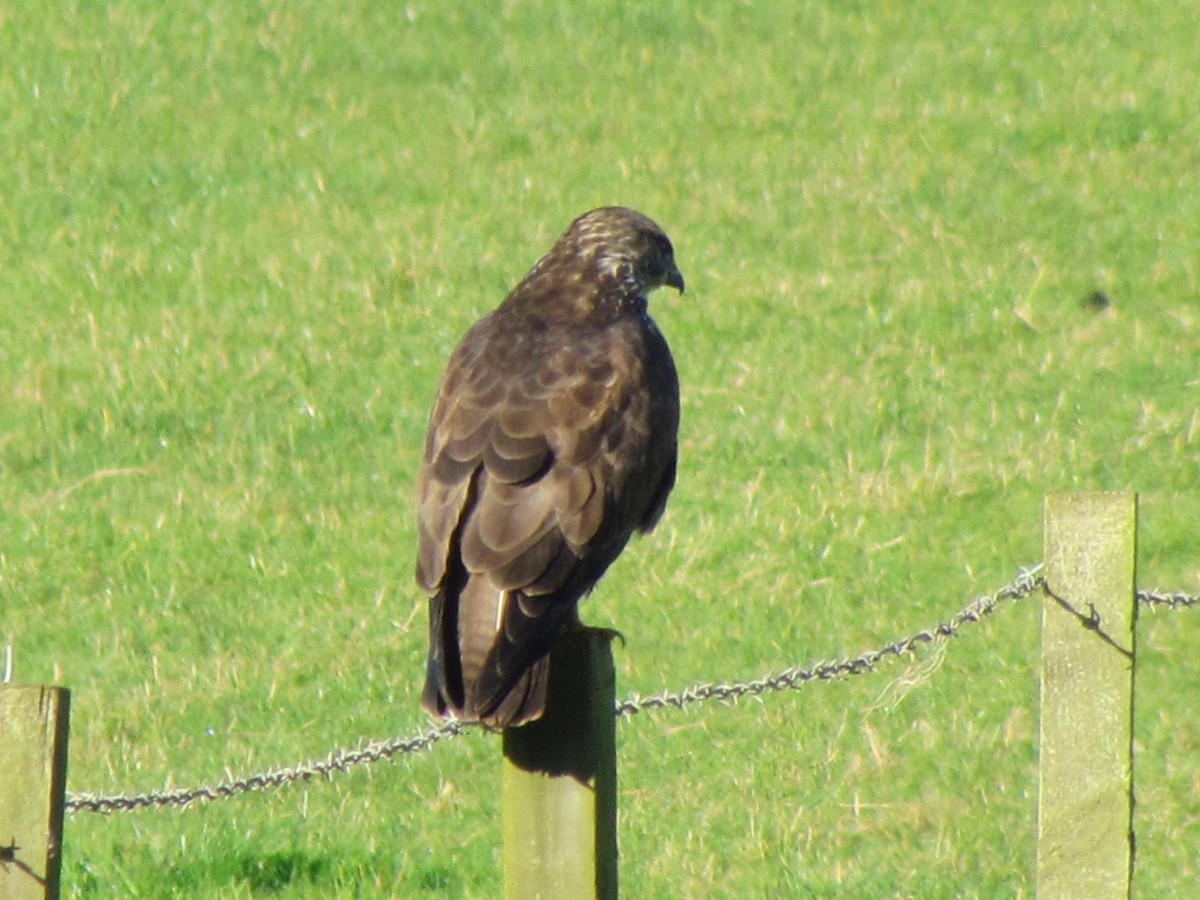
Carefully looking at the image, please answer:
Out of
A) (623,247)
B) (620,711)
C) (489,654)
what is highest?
(623,247)

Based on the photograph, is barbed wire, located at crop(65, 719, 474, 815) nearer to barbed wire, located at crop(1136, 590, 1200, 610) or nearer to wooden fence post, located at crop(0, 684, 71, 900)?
wooden fence post, located at crop(0, 684, 71, 900)

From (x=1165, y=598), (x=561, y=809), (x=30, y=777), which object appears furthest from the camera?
(x=1165, y=598)

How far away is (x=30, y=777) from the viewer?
11.2ft

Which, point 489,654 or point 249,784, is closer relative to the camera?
point 489,654

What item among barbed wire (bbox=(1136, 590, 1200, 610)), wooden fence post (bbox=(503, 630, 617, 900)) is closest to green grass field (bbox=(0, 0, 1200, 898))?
barbed wire (bbox=(1136, 590, 1200, 610))

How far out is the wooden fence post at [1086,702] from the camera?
4180 mm

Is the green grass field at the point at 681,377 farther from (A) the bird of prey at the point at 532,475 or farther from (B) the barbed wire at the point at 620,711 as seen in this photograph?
(A) the bird of prey at the point at 532,475

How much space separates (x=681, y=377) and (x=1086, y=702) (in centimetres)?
562

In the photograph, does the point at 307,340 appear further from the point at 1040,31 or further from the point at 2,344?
the point at 1040,31

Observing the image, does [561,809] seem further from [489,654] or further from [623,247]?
[623,247]

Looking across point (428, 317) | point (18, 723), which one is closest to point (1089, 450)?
point (428, 317)

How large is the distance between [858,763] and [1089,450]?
8.66 feet

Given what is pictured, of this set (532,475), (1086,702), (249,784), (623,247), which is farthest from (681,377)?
(1086,702)

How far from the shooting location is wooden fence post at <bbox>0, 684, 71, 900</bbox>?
11.2ft
